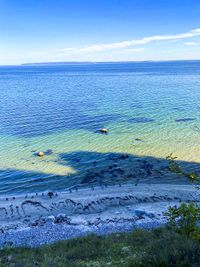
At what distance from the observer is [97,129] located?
4781 cm

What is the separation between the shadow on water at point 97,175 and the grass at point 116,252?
11.8m

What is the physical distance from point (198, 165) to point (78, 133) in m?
18.4

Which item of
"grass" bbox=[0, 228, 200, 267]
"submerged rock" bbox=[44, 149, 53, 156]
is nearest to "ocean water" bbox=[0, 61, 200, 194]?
"submerged rock" bbox=[44, 149, 53, 156]

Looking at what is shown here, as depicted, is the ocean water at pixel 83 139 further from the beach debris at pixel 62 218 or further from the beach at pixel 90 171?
the beach debris at pixel 62 218

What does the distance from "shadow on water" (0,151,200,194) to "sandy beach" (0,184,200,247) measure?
1.54m

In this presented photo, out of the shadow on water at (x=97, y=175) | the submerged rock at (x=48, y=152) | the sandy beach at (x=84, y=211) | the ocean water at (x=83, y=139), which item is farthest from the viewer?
the submerged rock at (x=48, y=152)

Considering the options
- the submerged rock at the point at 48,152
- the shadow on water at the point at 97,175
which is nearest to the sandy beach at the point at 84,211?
the shadow on water at the point at 97,175

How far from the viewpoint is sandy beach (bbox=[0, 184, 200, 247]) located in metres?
20.7

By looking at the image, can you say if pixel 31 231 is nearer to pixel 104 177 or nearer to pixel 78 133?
pixel 104 177

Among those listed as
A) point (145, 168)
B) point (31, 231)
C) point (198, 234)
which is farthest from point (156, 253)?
point (145, 168)

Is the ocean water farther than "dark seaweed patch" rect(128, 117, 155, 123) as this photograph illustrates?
No

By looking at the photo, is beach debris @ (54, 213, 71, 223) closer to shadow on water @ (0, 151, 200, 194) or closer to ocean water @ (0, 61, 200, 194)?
shadow on water @ (0, 151, 200, 194)

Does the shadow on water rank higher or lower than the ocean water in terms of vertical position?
lower

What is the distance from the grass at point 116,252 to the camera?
11.0 m
